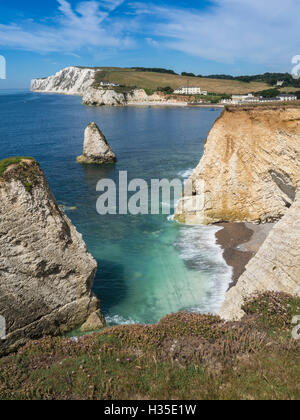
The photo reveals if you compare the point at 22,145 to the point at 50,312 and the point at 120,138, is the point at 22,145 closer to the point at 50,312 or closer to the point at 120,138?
the point at 120,138

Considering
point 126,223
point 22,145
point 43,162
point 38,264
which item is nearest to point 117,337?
A: point 38,264

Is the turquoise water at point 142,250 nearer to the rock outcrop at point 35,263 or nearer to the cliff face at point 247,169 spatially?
the cliff face at point 247,169

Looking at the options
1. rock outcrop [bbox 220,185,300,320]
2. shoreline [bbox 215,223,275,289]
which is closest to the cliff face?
shoreline [bbox 215,223,275,289]

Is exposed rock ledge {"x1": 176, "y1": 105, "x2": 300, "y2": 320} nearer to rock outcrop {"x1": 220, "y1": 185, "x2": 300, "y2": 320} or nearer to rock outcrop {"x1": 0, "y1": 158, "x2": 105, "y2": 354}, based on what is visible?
rock outcrop {"x1": 220, "y1": 185, "x2": 300, "y2": 320}

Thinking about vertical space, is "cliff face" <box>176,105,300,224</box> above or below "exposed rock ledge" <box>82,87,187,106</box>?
below

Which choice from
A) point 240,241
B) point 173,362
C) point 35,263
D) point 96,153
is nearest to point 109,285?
point 35,263

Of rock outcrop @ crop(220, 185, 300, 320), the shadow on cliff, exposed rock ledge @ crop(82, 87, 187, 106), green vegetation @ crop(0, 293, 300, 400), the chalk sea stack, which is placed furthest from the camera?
exposed rock ledge @ crop(82, 87, 187, 106)
